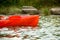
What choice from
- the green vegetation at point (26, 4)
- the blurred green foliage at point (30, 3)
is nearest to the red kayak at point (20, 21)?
the green vegetation at point (26, 4)

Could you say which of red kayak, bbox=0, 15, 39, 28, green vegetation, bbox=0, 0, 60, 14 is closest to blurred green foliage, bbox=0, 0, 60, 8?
green vegetation, bbox=0, 0, 60, 14

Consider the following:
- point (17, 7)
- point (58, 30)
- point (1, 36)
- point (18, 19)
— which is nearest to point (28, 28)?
point (18, 19)

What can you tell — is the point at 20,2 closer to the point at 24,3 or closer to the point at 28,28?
the point at 24,3

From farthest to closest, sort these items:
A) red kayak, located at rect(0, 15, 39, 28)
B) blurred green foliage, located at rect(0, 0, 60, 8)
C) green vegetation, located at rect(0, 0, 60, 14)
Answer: blurred green foliage, located at rect(0, 0, 60, 8), green vegetation, located at rect(0, 0, 60, 14), red kayak, located at rect(0, 15, 39, 28)

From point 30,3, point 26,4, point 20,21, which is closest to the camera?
point 20,21

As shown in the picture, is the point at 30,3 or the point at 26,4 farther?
the point at 30,3

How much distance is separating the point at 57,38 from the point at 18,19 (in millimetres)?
3520

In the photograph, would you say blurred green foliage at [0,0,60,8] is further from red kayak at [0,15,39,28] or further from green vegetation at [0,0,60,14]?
red kayak at [0,15,39,28]

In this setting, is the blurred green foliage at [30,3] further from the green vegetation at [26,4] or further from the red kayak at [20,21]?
the red kayak at [20,21]

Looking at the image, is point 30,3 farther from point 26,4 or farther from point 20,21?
point 20,21

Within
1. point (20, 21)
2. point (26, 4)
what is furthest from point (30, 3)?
point (20, 21)

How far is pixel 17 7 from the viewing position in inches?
976

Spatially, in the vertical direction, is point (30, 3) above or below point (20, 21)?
below

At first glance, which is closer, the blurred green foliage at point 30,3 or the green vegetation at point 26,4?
the green vegetation at point 26,4
